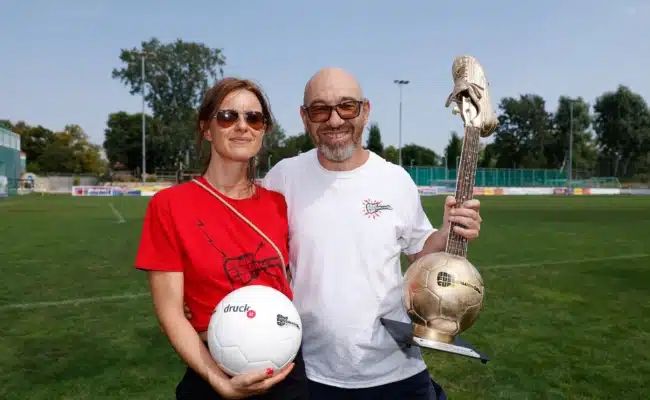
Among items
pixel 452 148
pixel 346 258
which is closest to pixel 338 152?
pixel 346 258

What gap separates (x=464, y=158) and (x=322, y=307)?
976mm

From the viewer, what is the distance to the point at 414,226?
291 cm

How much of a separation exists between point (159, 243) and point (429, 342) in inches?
45.0

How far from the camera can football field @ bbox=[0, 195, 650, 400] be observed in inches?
197

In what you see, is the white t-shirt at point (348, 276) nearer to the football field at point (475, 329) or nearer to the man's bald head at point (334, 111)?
the man's bald head at point (334, 111)

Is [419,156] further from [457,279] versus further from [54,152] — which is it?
[457,279]

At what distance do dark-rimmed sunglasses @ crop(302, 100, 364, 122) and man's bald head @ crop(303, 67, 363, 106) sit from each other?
3 cm

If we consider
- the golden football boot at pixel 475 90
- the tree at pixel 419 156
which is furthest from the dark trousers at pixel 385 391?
the tree at pixel 419 156

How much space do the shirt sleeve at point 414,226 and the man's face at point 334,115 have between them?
422 mm

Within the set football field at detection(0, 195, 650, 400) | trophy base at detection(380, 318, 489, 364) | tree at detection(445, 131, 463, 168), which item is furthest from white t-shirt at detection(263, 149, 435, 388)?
tree at detection(445, 131, 463, 168)

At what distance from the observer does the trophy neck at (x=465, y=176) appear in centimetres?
234

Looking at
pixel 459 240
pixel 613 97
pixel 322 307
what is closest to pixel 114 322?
pixel 322 307

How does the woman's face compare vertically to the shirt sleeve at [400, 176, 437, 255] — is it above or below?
above

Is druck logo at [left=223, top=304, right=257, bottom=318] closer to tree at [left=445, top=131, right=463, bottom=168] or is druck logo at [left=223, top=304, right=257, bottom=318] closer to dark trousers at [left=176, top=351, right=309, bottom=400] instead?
dark trousers at [left=176, top=351, right=309, bottom=400]
